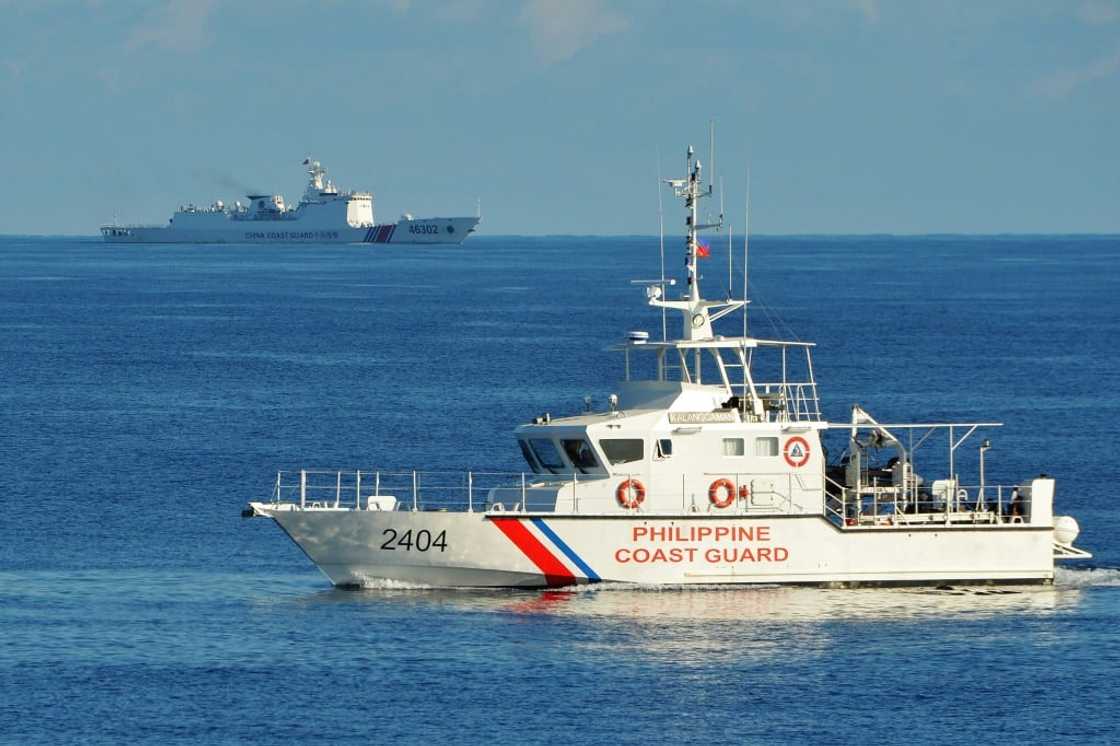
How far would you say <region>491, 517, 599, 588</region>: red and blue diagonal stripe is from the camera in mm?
38281

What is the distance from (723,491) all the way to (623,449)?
6.81ft

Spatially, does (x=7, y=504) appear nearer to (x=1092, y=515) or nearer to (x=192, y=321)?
(x=1092, y=515)

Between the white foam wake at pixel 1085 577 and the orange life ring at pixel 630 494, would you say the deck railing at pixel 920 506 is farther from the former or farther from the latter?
the orange life ring at pixel 630 494

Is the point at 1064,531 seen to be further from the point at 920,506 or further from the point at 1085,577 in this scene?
the point at 920,506

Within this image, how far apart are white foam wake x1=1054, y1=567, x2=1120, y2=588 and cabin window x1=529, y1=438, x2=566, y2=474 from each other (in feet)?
33.2

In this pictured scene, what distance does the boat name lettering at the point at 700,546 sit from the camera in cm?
3847

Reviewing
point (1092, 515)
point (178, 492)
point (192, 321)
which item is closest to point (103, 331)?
point (192, 321)

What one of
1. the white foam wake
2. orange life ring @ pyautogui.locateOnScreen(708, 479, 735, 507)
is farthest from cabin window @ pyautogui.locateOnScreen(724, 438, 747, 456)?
the white foam wake

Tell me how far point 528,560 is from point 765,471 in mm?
4862

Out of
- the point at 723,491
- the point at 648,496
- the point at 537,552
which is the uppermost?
the point at 723,491

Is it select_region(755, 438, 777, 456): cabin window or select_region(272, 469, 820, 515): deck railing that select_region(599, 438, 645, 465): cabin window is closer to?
select_region(272, 469, 820, 515): deck railing

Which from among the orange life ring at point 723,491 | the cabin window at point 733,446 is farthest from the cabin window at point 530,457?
the cabin window at point 733,446

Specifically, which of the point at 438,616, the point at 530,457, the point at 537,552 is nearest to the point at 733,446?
the point at 530,457

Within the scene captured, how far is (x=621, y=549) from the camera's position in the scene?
38.5 meters
